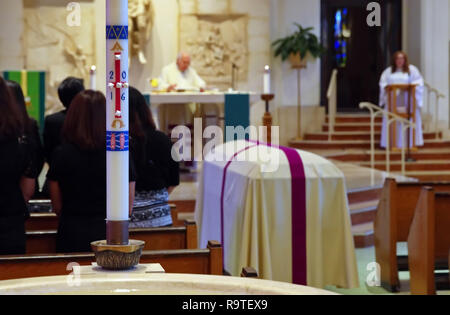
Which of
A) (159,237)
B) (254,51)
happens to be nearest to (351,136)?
(254,51)

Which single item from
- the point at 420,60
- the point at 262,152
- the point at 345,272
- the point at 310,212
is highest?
the point at 420,60

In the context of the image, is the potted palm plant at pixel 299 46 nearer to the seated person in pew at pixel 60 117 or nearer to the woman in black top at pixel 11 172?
the seated person in pew at pixel 60 117

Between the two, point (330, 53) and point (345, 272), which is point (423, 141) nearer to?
point (330, 53)

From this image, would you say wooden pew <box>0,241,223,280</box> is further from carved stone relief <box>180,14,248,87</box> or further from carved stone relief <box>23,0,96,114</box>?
carved stone relief <box>180,14,248,87</box>

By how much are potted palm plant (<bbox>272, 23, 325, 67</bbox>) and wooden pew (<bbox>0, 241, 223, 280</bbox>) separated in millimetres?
9955

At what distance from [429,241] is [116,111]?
3.64 meters

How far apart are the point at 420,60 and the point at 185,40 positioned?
3.98 metres

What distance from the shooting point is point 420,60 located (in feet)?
44.6

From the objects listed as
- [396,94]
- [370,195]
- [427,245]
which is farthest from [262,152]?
[396,94]

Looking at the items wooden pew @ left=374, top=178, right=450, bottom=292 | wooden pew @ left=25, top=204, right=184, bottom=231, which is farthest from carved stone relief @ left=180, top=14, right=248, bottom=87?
wooden pew @ left=25, top=204, right=184, bottom=231

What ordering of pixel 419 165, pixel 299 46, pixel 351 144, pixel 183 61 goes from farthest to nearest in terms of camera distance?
pixel 299 46 < pixel 351 144 < pixel 419 165 < pixel 183 61

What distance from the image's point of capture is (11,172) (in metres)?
3.18

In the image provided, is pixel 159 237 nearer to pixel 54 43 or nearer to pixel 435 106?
pixel 54 43
